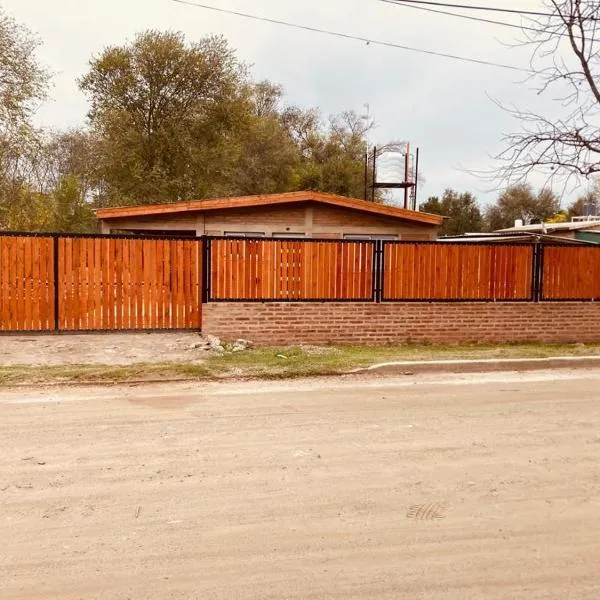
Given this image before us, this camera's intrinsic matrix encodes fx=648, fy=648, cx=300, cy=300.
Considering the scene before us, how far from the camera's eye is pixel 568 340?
527 inches

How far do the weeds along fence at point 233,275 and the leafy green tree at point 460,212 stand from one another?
43421 millimetres

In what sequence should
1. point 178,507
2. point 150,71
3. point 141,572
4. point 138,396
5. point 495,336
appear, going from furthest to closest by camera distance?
point 150,71
point 495,336
point 138,396
point 178,507
point 141,572

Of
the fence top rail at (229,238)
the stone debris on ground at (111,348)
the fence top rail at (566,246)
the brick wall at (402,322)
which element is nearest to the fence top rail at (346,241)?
the fence top rail at (229,238)

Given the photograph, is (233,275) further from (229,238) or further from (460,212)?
Answer: (460,212)

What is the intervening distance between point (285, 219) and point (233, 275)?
656cm

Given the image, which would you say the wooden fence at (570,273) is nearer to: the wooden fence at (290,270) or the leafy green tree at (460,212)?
the wooden fence at (290,270)

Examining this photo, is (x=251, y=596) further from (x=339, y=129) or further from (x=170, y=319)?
(x=339, y=129)

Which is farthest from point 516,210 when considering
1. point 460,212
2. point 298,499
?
point 298,499

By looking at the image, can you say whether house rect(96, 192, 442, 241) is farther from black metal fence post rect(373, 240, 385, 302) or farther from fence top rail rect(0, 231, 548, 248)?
black metal fence post rect(373, 240, 385, 302)

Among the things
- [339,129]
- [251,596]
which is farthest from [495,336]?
[339,129]

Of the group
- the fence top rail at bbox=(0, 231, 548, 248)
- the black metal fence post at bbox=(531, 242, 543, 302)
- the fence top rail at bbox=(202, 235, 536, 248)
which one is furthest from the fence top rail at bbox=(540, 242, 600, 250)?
the fence top rail at bbox=(202, 235, 536, 248)

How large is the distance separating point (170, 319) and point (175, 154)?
20559 mm

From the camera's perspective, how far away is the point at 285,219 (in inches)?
718

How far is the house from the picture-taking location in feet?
58.6
